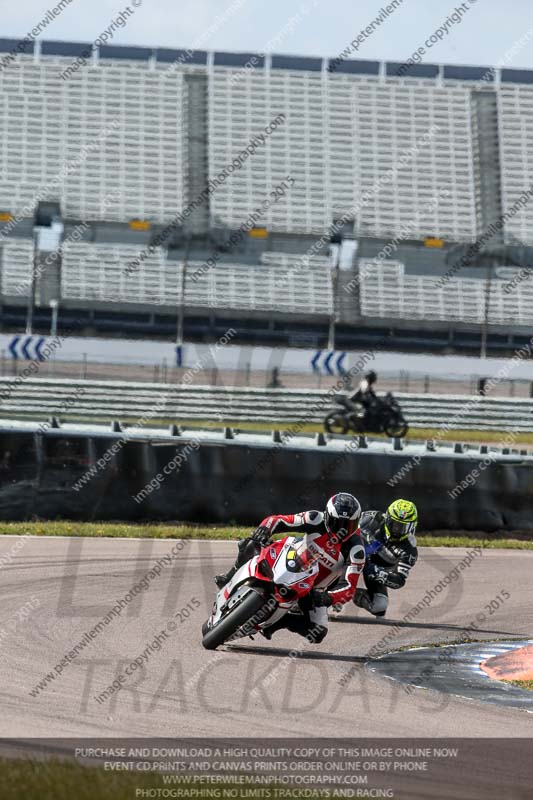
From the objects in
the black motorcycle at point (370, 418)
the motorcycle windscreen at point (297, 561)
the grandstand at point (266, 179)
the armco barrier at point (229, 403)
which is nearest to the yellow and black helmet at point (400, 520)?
the motorcycle windscreen at point (297, 561)

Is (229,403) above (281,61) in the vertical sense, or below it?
below

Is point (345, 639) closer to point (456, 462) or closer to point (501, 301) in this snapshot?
point (456, 462)

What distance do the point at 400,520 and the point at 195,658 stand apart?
251 cm

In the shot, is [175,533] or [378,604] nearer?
[378,604]

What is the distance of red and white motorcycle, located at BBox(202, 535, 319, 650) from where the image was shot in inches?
360

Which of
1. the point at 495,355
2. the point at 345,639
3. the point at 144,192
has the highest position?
the point at 144,192

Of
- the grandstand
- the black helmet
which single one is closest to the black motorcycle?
the grandstand

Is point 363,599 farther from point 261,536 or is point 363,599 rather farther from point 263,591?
point 263,591

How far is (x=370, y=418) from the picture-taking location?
24.6 m

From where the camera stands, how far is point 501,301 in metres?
38.2

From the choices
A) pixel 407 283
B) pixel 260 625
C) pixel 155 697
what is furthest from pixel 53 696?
pixel 407 283

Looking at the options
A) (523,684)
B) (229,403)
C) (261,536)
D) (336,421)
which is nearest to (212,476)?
(261,536)

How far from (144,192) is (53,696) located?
35380 mm

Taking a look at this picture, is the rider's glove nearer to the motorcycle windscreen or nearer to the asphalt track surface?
the motorcycle windscreen
